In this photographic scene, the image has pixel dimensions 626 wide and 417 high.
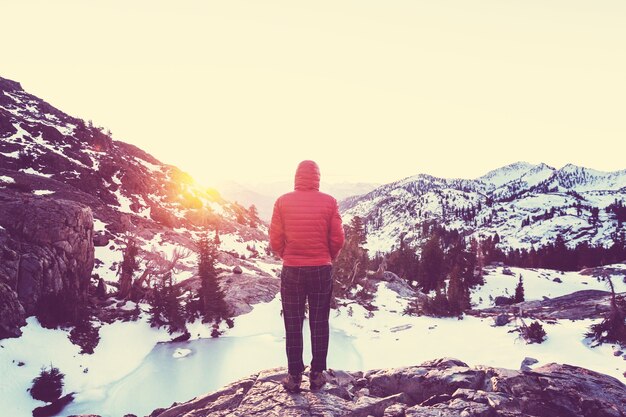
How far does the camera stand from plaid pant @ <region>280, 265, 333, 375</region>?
17.6 ft

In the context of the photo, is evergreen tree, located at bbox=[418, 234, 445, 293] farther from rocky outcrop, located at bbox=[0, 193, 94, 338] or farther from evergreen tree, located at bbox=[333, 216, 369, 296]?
rocky outcrop, located at bbox=[0, 193, 94, 338]

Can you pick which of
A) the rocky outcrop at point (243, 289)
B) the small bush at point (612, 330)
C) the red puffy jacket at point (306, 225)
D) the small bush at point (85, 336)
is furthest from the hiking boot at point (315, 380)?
the rocky outcrop at point (243, 289)

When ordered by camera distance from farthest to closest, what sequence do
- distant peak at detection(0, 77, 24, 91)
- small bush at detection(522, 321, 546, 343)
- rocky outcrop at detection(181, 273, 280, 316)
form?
distant peak at detection(0, 77, 24, 91)
rocky outcrop at detection(181, 273, 280, 316)
small bush at detection(522, 321, 546, 343)

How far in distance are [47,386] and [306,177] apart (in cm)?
1428

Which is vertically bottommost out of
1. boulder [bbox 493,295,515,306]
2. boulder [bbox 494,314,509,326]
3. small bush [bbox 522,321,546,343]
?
boulder [bbox 493,295,515,306]

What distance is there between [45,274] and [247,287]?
14.1 m

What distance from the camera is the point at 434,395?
6.11 m

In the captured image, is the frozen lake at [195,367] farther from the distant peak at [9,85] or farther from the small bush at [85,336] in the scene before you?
the distant peak at [9,85]

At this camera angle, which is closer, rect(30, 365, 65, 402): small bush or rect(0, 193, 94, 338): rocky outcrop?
rect(30, 365, 65, 402): small bush

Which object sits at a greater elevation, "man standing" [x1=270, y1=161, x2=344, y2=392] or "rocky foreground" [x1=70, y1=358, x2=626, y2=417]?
"man standing" [x1=270, y1=161, x2=344, y2=392]

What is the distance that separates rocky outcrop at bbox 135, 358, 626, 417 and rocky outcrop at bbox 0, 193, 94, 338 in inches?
523

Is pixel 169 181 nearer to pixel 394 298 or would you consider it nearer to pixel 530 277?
pixel 394 298

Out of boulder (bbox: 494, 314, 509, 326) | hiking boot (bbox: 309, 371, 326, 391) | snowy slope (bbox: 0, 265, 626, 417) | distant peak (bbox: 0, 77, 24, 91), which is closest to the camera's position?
hiking boot (bbox: 309, 371, 326, 391)

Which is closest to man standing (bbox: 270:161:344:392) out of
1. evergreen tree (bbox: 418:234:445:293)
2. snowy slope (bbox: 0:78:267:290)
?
snowy slope (bbox: 0:78:267:290)
